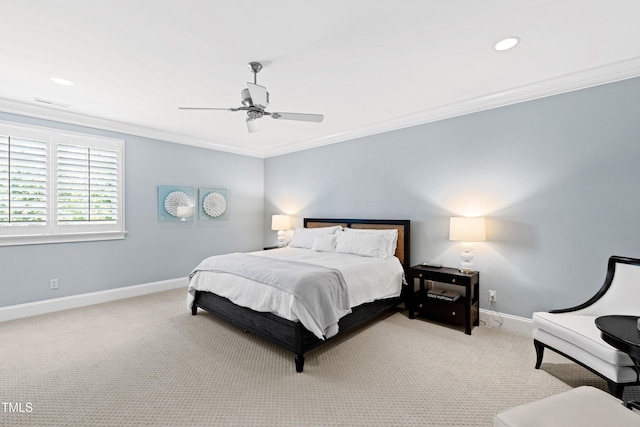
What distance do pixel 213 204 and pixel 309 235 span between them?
1.99 metres

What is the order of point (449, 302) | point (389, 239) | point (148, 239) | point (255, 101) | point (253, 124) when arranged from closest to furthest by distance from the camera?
point (255, 101) < point (253, 124) < point (449, 302) < point (389, 239) < point (148, 239)

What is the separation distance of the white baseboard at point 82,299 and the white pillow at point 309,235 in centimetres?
211

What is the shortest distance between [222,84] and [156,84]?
0.69 metres

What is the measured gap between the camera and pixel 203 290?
3557 millimetres

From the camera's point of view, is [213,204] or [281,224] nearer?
[213,204]

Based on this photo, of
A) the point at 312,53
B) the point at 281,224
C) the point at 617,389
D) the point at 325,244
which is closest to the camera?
the point at 617,389

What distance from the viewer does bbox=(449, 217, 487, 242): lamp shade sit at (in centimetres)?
322

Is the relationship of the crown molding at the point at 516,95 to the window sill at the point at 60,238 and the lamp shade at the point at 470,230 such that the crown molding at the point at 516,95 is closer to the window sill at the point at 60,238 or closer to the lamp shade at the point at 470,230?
the lamp shade at the point at 470,230

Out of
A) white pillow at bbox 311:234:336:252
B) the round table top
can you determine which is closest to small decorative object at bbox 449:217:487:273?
the round table top

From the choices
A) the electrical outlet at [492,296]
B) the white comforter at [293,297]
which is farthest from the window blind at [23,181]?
the electrical outlet at [492,296]

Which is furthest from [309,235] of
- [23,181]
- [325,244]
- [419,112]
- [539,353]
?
[23,181]

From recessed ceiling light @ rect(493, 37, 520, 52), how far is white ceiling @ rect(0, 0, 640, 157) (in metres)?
0.06

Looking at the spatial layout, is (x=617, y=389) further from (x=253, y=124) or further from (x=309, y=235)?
(x=309, y=235)

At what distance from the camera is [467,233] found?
3240 millimetres
